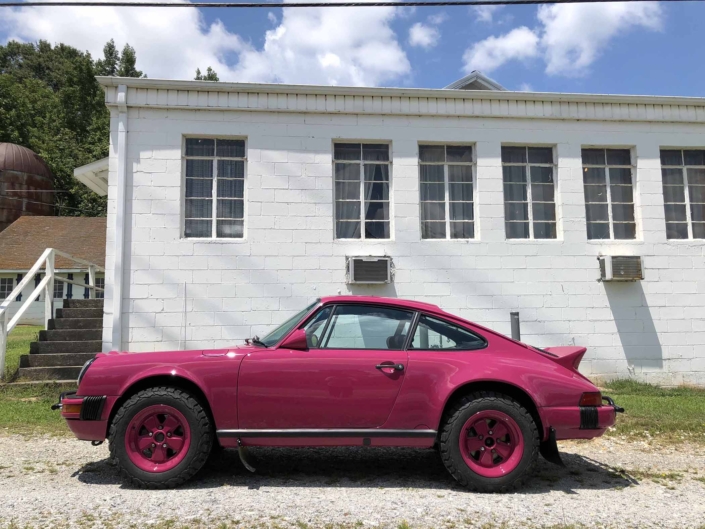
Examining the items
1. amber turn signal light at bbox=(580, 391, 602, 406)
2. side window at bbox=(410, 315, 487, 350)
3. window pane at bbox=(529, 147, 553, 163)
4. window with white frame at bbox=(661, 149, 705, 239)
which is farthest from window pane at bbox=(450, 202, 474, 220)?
amber turn signal light at bbox=(580, 391, 602, 406)

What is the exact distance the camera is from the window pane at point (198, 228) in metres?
9.25

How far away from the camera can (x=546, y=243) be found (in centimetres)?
959

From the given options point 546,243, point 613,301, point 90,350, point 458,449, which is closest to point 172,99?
point 90,350

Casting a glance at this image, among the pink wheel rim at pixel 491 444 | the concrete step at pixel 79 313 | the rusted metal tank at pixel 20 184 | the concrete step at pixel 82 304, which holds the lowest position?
the pink wheel rim at pixel 491 444

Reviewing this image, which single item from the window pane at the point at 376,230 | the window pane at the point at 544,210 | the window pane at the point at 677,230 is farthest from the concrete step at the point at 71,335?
the window pane at the point at 677,230

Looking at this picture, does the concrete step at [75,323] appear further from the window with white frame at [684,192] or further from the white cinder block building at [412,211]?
the window with white frame at [684,192]

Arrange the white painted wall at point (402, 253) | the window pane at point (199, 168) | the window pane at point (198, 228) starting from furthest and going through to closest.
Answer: the window pane at point (199, 168) < the window pane at point (198, 228) < the white painted wall at point (402, 253)

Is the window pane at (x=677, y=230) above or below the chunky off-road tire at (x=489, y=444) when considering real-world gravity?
above

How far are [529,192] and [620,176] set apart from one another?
5.81 ft

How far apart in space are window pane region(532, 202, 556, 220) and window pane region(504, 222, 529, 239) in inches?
10.3

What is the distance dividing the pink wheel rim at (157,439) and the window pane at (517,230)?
715 centimetres

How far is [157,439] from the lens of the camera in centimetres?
409

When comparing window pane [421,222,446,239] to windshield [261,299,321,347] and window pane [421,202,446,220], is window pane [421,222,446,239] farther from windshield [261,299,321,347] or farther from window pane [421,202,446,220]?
windshield [261,299,321,347]

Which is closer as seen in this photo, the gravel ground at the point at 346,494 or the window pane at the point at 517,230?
the gravel ground at the point at 346,494
